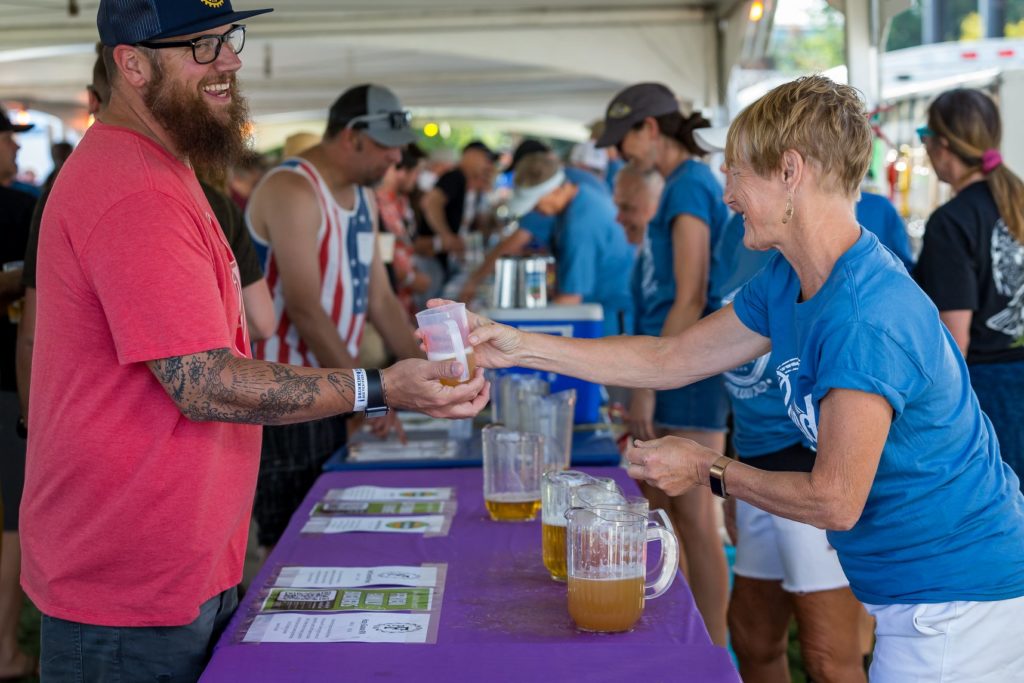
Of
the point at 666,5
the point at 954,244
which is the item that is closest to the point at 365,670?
the point at 954,244

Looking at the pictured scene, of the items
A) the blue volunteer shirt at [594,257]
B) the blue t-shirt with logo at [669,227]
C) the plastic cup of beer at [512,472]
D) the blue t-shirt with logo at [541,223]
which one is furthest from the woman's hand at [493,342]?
the blue t-shirt with logo at [541,223]

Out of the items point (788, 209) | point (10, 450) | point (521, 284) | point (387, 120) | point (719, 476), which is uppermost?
point (387, 120)

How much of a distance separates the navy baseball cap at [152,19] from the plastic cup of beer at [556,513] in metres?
1.00

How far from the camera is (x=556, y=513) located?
1.89 meters

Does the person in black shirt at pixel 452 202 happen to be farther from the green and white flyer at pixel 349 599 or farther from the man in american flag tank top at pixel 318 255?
the green and white flyer at pixel 349 599

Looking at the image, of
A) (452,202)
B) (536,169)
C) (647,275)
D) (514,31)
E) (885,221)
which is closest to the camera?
(885,221)

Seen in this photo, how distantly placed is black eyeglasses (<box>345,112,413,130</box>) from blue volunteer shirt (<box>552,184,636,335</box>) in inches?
78.1

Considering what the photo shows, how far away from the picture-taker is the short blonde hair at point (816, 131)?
1642 millimetres

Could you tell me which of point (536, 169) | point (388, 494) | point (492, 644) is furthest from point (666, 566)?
point (536, 169)

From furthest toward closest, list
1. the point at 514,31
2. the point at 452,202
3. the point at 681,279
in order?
the point at 452,202 < the point at 514,31 < the point at 681,279

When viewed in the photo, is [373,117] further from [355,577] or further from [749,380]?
[355,577]

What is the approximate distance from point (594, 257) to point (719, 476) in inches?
155

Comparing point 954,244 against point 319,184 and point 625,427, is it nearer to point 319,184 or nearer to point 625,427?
point 625,427

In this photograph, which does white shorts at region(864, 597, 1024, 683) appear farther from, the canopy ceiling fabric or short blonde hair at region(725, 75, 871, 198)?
the canopy ceiling fabric
